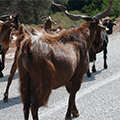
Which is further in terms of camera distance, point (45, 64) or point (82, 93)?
point (82, 93)

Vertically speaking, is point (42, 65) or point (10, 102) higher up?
point (42, 65)

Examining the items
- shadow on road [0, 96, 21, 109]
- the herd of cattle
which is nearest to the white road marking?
the herd of cattle

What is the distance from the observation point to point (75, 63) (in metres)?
4.54

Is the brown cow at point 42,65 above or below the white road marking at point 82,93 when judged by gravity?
above

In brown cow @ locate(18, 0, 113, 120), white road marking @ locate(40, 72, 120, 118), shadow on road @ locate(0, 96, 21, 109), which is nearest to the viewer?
brown cow @ locate(18, 0, 113, 120)

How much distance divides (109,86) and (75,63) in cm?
291

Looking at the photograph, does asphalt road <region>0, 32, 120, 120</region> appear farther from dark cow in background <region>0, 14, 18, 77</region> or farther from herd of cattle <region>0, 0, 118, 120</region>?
dark cow in background <region>0, 14, 18, 77</region>

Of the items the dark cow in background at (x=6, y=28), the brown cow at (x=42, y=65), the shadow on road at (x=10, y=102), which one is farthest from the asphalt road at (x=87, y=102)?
the dark cow in background at (x=6, y=28)

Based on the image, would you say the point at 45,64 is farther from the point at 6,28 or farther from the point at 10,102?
the point at 6,28

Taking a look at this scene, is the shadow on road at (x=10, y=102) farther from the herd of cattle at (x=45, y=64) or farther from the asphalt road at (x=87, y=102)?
the herd of cattle at (x=45, y=64)

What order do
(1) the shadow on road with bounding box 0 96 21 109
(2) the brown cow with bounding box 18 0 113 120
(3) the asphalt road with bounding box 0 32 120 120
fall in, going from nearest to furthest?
(2) the brown cow with bounding box 18 0 113 120 < (3) the asphalt road with bounding box 0 32 120 120 < (1) the shadow on road with bounding box 0 96 21 109

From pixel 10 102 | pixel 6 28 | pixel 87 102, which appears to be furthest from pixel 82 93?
pixel 6 28

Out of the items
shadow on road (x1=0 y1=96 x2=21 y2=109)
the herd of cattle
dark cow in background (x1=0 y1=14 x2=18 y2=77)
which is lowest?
shadow on road (x1=0 y1=96 x2=21 y2=109)

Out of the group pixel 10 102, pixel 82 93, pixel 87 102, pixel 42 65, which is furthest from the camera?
pixel 82 93
